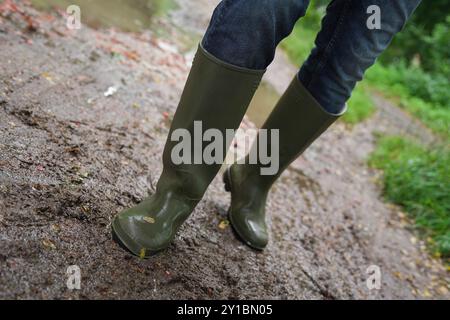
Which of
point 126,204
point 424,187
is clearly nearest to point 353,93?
point 424,187

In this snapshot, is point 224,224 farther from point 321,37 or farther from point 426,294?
point 426,294

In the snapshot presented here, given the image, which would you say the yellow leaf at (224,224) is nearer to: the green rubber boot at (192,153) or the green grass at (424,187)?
the green rubber boot at (192,153)

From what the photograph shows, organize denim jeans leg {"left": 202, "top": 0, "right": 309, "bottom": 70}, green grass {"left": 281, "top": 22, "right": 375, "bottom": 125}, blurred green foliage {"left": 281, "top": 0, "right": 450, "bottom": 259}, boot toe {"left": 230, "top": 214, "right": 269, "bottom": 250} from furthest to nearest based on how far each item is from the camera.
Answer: green grass {"left": 281, "top": 22, "right": 375, "bottom": 125} < blurred green foliage {"left": 281, "top": 0, "right": 450, "bottom": 259} < boot toe {"left": 230, "top": 214, "right": 269, "bottom": 250} < denim jeans leg {"left": 202, "top": 0, "right": 309, "bottom": 70}

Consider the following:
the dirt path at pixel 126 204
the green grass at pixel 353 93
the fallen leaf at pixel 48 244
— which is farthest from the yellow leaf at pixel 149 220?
the green grass at pixel 353 93

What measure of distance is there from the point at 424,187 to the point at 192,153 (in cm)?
245

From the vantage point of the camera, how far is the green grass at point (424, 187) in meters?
2.83

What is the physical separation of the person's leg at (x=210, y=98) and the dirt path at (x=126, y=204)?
0.30 ft

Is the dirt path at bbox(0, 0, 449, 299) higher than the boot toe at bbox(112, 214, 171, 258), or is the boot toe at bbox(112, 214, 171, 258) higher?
the boot toe at bbox(112, 214, 171, 258)

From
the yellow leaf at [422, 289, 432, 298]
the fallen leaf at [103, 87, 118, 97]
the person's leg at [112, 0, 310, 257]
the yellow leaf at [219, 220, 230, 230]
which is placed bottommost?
the yellow leaf at [422, 289, 432, 298]

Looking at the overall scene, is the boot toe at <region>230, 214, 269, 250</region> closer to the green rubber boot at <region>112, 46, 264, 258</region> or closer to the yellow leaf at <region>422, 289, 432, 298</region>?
the green rubber boot at <region>112, 46, 264, 258</region>

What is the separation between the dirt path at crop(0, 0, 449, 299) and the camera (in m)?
1.18

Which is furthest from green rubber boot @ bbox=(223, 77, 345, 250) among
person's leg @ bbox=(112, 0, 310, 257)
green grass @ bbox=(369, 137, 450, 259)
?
green grass @ bbox=(369, 137, 450, 259)
